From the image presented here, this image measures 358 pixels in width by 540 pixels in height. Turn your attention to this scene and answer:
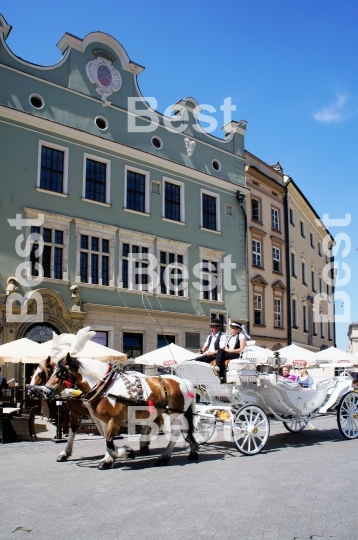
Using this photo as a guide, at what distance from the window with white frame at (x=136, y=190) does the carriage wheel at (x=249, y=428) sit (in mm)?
15626

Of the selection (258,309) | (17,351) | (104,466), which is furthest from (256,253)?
(104,466)

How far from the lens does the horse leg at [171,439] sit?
9.60m

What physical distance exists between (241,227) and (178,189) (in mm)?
4783

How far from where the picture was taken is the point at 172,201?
27.3 m

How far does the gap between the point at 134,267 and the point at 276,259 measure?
12947mm

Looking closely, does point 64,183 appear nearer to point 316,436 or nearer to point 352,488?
point 316,436

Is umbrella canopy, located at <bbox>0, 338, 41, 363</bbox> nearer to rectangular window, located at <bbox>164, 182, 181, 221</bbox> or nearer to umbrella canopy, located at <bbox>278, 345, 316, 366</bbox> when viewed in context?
umbrella canopy, located at <bbox>278, 345, 316, 366</bbox>

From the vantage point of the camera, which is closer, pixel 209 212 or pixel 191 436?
pixel 191 436

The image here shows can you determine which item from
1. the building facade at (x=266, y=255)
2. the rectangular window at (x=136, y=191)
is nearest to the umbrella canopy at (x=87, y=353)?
the rectangular window at (x=136, y=191)

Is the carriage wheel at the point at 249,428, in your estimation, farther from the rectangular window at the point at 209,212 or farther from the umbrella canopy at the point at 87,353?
the rectangular window at the point at 209,212

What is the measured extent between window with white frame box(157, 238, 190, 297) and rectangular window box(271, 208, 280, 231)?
9830 mm

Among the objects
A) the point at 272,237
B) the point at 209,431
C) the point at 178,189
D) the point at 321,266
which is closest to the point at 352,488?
the point at 209,431

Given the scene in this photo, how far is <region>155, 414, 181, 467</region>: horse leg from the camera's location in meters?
9.60

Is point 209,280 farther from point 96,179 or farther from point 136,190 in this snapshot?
point 96,179
